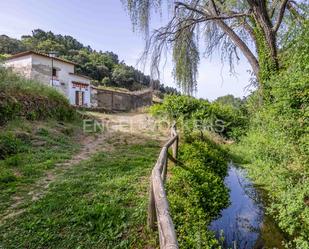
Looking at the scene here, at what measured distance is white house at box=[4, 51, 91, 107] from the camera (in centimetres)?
2205

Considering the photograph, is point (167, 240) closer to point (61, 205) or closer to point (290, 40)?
point (61, 205)

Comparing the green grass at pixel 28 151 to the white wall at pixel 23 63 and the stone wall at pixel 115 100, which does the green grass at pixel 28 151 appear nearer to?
the white wall at pixel 23 63

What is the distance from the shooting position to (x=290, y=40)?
6719 mm

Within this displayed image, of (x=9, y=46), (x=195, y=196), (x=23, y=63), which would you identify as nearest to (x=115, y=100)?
(x=23, y=63)

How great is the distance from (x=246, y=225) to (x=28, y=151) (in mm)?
5205

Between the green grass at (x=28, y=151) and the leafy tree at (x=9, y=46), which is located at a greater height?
the leafy tree at (x=9, y=46)

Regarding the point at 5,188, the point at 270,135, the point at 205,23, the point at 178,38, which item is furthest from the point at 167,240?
the point at 205,23

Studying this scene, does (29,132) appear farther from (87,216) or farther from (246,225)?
(246,225)

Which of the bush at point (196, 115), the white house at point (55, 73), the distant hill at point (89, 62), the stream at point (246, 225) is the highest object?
the distant hill at point (89, 62)

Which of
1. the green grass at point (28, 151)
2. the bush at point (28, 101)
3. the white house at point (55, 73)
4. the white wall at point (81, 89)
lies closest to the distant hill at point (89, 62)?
the white wall at point (81, 89)

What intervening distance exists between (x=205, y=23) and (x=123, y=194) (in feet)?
24.8

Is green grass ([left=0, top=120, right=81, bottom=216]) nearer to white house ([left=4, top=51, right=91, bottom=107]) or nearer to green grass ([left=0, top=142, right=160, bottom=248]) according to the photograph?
green grass ([left=0, top=142, right=160, bottom=248])

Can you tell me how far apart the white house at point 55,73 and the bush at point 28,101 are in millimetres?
10348

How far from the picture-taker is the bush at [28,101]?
8.33 m
